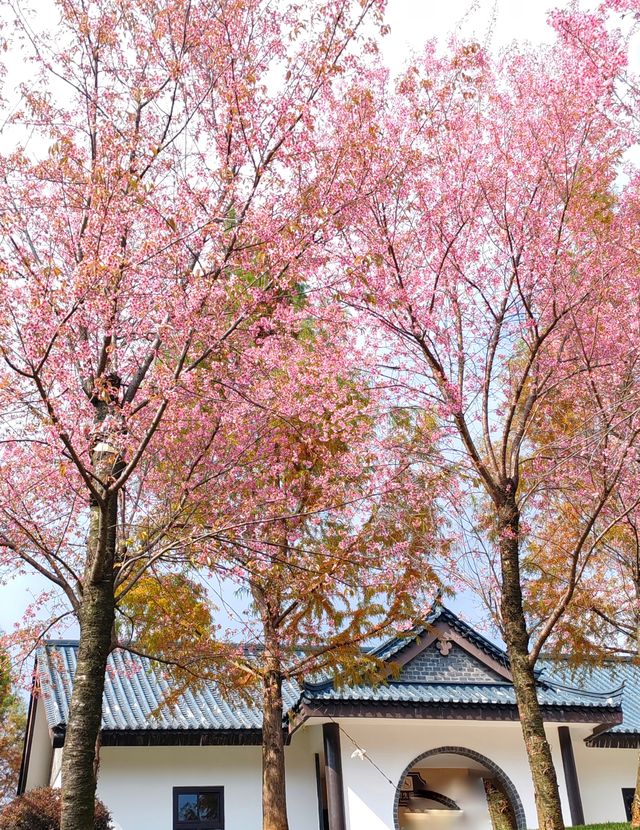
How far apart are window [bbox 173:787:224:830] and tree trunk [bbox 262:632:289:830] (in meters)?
2.85

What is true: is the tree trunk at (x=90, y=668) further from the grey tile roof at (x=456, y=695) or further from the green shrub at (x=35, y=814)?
the grey tile roof at (x=456, y=695)

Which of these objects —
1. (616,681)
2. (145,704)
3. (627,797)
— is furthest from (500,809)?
(145,704)

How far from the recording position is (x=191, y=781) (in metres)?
12.6

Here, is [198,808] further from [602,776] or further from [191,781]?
[602,776]

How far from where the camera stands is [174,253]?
5973 millimetres

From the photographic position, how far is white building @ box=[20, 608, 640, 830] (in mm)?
12203

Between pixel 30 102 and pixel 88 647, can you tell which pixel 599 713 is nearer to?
pixel 88 647

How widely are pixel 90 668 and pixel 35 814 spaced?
16.1 ft

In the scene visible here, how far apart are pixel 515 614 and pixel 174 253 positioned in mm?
→ 4475

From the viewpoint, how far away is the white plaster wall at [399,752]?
12312 millimetres

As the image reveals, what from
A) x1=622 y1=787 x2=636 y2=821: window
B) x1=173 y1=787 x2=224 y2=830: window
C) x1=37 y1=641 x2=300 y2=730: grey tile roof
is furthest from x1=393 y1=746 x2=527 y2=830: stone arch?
x1=173 y1=787 x2=224 y2=830: window

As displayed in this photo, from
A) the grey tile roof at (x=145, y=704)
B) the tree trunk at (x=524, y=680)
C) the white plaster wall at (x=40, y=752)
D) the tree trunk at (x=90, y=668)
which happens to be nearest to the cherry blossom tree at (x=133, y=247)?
the tree trunk at (x=90, y=668)

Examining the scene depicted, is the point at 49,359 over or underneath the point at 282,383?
underneath

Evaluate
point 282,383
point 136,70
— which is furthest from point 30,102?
A: point 282,383
